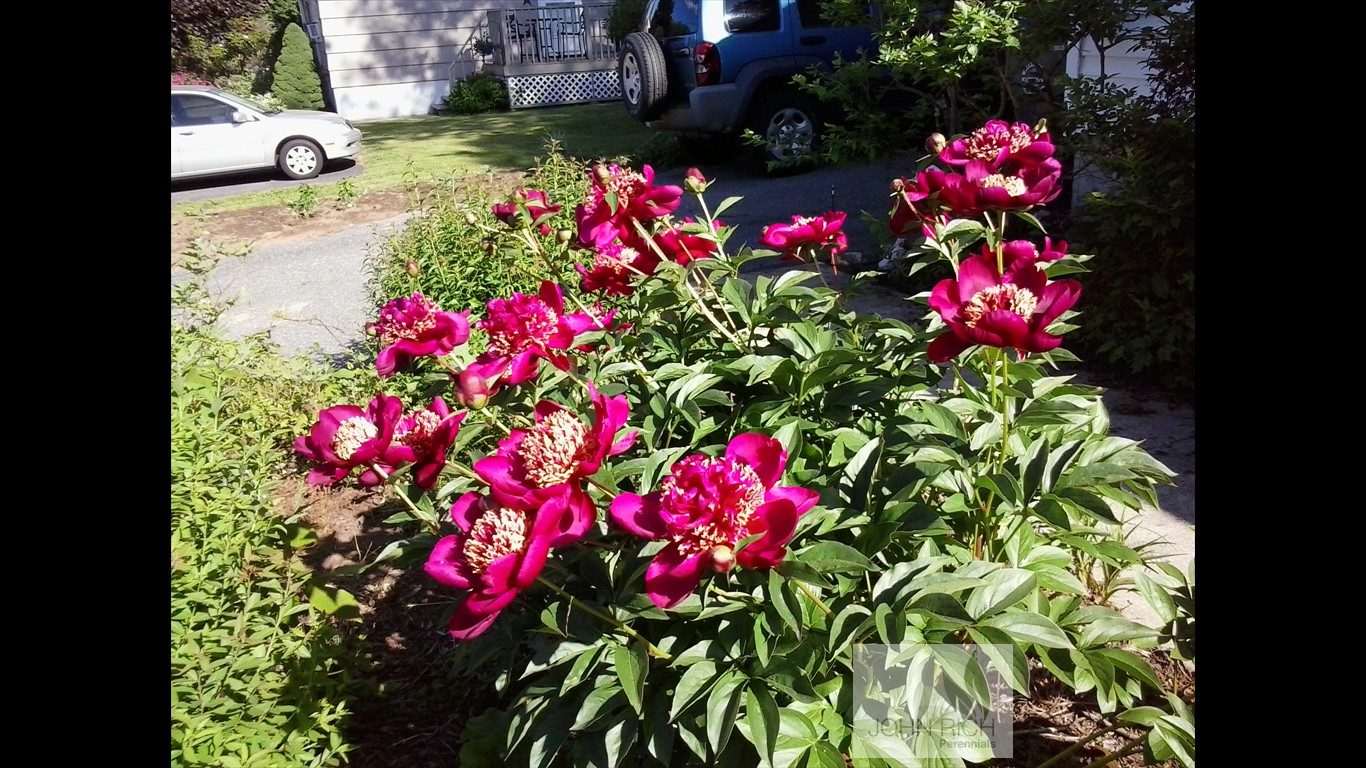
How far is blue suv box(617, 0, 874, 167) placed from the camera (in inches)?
314

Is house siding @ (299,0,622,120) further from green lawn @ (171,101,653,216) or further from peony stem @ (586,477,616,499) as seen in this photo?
peony stem @ (586,477,616,499)

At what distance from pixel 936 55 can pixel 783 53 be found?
3585mm

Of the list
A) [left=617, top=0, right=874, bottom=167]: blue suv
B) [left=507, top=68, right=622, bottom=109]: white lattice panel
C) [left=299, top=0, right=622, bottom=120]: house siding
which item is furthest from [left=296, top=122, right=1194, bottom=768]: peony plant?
[left=299, top=0, right=622, bottom=120]: house siding

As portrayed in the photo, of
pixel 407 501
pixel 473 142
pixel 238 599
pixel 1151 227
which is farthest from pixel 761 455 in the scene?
pixel 473 142

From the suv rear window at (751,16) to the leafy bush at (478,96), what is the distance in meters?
9.56

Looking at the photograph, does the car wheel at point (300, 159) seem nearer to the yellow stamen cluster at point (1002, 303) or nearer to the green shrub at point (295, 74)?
the green shrub at point (295, 74)

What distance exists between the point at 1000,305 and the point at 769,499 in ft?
1.51

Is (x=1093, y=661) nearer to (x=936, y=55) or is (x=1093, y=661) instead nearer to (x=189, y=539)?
(x=189, y=539)

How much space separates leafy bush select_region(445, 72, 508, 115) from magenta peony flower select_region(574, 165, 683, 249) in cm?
1574

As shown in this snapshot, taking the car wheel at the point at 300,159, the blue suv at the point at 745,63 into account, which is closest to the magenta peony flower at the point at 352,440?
the blue suv at the point at 745,63

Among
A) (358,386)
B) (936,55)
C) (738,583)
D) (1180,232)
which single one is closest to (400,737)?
(738,583)

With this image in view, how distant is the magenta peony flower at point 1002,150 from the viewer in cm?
165

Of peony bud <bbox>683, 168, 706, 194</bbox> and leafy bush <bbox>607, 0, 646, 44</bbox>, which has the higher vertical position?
leafy bush <bbox>607, 0, 646, 44</bbox>

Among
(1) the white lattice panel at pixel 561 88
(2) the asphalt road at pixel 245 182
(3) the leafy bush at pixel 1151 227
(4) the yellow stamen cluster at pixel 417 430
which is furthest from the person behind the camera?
(1) the white lattice panel at pixel 561 88
